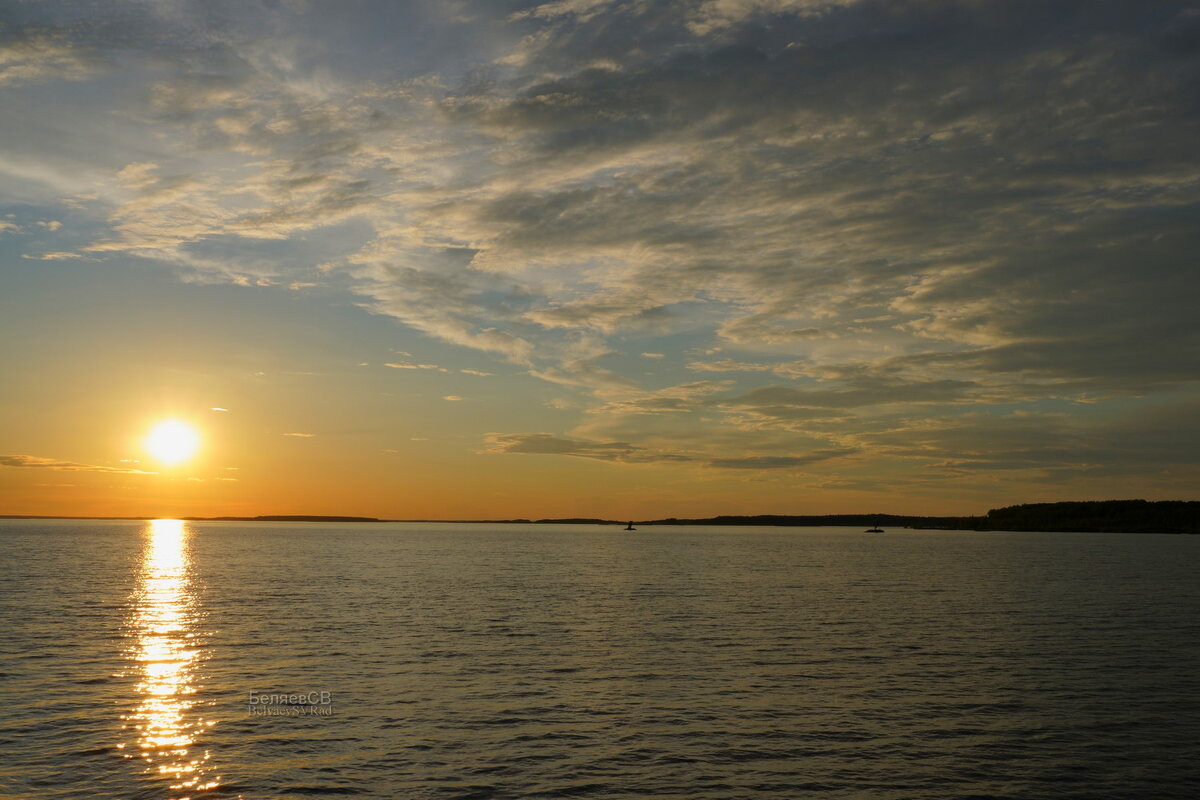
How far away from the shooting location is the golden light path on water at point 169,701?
25719mm

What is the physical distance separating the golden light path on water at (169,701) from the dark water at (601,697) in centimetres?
16

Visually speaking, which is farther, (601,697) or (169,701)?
(601,697)

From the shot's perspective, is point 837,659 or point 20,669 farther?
point 837,659

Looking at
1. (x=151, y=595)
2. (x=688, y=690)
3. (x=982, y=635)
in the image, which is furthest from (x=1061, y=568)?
(x=151, y=595)

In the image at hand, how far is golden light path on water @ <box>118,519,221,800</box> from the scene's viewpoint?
25719 millimetres

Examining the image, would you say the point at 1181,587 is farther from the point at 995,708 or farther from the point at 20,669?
the point at 20,669

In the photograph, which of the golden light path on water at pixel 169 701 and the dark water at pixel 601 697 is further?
the golden light path on water at pixel 169 701

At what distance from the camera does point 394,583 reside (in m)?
94.5

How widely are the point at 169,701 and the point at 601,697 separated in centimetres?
1792

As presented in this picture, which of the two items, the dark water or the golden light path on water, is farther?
the golden light path on water

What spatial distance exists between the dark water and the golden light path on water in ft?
0.52

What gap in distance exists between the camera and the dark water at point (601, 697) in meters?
25.4

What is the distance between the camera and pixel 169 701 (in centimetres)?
3431

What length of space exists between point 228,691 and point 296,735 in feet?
28.1
